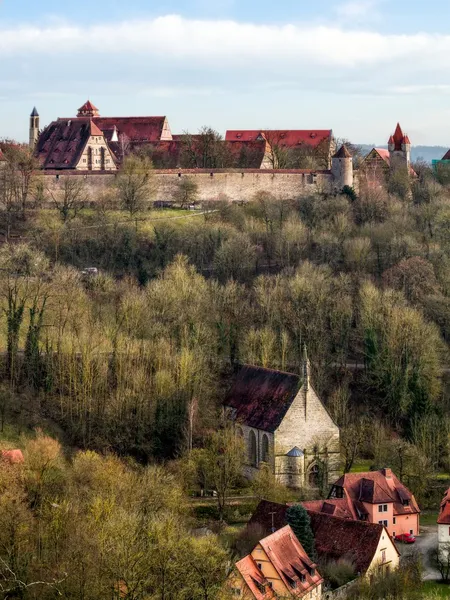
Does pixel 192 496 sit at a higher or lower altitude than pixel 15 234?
lower

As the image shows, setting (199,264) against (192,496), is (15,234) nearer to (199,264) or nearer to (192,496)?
(199,264)

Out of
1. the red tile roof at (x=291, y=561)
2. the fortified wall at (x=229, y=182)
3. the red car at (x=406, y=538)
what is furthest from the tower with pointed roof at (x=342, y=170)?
the red tile roof at (x=291, y=561)

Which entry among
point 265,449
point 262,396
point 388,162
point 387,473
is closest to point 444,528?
point 387,473

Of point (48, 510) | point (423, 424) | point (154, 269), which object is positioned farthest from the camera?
point (154, 269)

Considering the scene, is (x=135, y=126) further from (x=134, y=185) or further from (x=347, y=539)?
(x=347, y=539)

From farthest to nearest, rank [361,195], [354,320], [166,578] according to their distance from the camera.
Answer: [361,195], [354,320], [166,578]

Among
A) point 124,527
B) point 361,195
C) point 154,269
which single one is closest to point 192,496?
point 124,527
